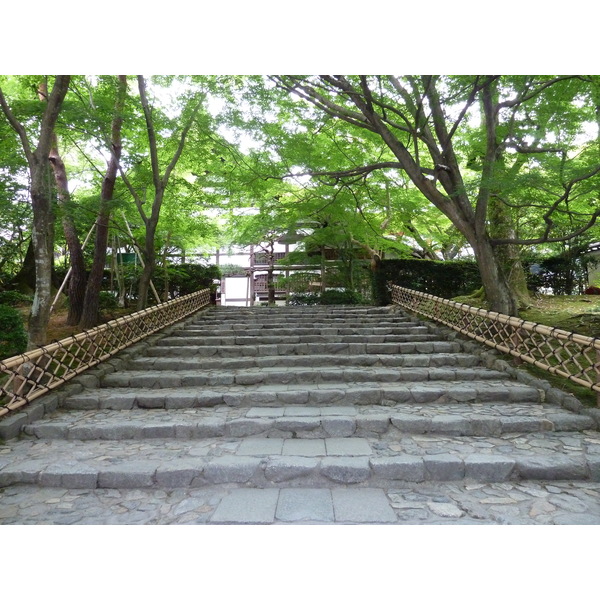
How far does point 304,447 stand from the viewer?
3.70 meters

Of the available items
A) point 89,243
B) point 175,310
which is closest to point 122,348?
point 175,310

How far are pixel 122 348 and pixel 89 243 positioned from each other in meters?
6.32

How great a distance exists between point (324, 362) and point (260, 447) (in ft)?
8.83

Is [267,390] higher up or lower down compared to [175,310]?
lower down

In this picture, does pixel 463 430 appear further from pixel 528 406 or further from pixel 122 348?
pixel 122 348

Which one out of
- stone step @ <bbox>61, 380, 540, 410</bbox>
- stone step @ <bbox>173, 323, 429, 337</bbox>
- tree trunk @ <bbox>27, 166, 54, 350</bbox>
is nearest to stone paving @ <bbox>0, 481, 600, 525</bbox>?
stone step @ <bbox>61, 380, 540, 410</bbox>

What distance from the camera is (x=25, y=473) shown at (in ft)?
10.6

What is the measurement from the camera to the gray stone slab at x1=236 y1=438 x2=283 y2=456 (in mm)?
3564

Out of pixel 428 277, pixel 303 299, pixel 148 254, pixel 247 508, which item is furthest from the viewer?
pixel 303 299

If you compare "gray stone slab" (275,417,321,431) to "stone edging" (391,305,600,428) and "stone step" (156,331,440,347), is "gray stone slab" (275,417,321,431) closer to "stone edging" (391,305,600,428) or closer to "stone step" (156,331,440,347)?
"stone edging" (391,305,600,428)

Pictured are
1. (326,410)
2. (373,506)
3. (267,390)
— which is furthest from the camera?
(267,390)

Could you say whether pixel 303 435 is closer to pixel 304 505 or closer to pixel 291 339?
pixel 304 505

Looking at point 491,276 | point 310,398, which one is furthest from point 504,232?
point 310,398

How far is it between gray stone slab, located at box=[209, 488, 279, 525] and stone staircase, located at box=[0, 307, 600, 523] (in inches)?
0.6
